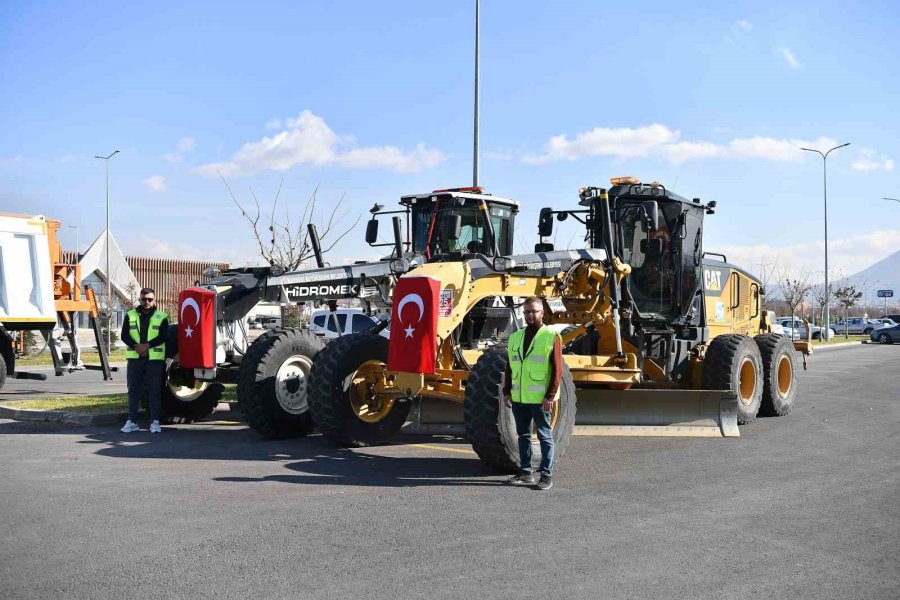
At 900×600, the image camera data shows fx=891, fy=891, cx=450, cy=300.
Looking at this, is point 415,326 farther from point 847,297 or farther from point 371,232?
point 847,297

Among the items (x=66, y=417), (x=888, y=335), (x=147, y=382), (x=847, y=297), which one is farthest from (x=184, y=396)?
(x=847, y=297)

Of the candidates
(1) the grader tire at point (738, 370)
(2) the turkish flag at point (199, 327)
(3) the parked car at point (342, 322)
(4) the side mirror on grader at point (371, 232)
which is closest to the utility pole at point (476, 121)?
(3) the parked car at point (342, 322)

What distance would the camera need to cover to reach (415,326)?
345 inches

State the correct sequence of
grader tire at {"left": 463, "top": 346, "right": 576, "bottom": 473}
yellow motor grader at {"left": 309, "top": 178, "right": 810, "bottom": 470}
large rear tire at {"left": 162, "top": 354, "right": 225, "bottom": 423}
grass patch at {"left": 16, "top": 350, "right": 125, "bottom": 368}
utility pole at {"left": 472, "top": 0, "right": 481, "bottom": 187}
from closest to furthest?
1. grader tire at {"left": 463, "top": 346, "right": 576, "bottom": 473}
2. yellow motor grader at {"left": 309, "top": 178, "right": 810, "bottom": 470}
3. large rear tire at {"left": 162, "top": 354, "right": 225, "bottom": 423}
4. utility pole at {"left": 472, "top": 0, "right": 481, "bottom": 187}
5. grass patch at {"left": 16, "top": 350, "right": 125, "bottom": 368}

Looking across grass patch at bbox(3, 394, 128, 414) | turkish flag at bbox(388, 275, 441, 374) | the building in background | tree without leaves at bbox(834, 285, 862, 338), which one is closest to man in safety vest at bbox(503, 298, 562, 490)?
turkish flag at bbox(388, 275, 441, 374)

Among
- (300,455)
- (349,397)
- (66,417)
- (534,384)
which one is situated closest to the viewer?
(534,384)

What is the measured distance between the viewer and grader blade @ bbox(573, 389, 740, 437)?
32.8ft

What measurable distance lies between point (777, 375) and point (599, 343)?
4483 millimetres

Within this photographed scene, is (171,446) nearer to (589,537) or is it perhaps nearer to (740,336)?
(589,537)

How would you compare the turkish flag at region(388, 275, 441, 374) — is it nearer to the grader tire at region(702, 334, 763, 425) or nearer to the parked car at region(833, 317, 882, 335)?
the grader tire at region(702, 334, 763, 425)

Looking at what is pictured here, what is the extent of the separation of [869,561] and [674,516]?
1.52m

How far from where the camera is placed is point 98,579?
532 cm

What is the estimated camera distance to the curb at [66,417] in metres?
12.1

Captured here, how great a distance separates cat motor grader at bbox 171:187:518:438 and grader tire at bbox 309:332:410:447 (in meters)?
1.08
